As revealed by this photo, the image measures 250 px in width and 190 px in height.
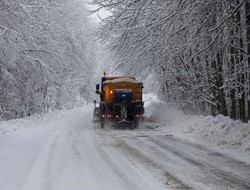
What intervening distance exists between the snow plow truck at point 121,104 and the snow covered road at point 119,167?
7256 mm

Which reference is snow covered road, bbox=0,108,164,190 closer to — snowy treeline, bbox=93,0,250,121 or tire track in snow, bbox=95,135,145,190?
tire track in snow, bbox=95,135,145,190

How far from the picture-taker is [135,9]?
999 centimetres

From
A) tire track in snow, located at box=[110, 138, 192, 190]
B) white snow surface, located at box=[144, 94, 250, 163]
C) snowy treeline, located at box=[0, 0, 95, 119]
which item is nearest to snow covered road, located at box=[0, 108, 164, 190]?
tire track in snow, located at box=[110, 138, 192, 190]

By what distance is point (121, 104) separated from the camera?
20.5 m

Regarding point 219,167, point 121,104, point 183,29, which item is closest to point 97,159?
point 219,167

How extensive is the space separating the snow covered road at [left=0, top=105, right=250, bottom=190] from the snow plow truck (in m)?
7.26

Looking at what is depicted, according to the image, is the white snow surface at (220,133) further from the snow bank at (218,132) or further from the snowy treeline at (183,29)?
the snowy treeline at (183,29)

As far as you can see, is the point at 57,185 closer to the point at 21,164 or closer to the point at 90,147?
the point at 21,164

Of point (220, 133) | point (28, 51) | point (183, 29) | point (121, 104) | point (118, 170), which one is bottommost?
point (118, 170)

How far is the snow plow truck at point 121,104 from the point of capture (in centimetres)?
2033

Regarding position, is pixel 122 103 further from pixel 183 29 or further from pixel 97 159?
pixel 183 29

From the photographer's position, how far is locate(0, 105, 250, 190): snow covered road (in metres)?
7.04

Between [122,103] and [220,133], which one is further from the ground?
[122,103]

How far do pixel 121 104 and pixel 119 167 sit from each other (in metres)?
11.8
